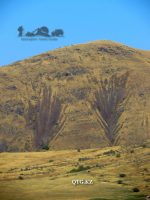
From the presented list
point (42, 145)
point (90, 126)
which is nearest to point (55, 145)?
point (42, 145)

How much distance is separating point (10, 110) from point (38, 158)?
69798 millimetres

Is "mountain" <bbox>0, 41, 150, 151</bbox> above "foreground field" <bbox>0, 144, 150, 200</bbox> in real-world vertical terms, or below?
above

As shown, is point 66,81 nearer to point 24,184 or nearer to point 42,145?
point 42,145

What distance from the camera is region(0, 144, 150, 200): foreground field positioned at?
66.5m

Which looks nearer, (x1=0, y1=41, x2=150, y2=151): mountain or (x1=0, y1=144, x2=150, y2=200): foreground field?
(x1=0, y1=144, x2=150, y2=200): foreground field

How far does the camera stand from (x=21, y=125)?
17738 centimetres

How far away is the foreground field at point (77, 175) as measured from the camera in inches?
2618

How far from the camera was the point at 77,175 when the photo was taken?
82.9 meters
